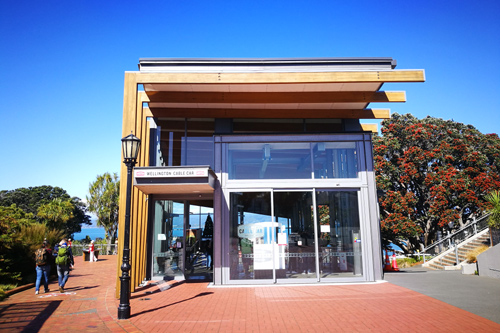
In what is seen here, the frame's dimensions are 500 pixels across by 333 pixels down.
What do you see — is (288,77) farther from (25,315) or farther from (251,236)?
(25,315)

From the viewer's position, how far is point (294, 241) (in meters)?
11.2

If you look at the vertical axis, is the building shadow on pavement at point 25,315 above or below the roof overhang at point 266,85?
below

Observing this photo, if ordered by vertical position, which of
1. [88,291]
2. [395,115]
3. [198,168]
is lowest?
[88,291]

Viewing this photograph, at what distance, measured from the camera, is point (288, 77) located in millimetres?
10297

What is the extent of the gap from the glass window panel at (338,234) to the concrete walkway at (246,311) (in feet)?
2.65

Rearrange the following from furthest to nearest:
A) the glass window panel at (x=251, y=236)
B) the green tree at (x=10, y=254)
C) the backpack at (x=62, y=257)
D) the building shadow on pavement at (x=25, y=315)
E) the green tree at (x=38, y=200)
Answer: the green tree at (x=38, y=200) → the glass window panel at (x=251, y=236) → the green tree at (x=10, y=254) → the backpack at (x=62, y=257) → the building shadow on pavement at (x=25, y=315)

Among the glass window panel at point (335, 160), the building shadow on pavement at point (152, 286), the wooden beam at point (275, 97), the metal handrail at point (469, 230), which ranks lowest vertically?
the building shadow on pavement at point (152, 286)

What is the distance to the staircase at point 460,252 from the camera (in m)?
15.7

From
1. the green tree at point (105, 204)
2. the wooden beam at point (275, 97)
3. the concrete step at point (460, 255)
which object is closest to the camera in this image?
the wooden beam at point (275, 97)

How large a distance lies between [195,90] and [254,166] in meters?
3.18

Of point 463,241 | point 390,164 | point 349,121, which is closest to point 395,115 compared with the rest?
point 390,164

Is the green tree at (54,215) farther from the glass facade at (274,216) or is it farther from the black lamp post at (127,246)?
the black lamp post at (127,246)

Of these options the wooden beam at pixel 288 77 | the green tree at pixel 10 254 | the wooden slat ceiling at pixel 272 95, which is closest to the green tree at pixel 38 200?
the green tree at pixel 10 254

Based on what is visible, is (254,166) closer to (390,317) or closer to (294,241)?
(294,241)
